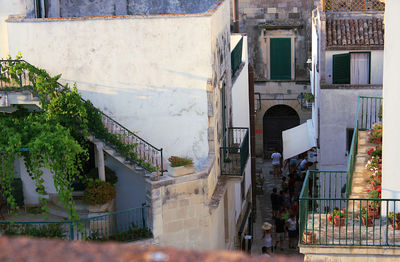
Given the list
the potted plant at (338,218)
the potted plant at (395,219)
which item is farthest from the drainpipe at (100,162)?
the potted plant at (395,219)

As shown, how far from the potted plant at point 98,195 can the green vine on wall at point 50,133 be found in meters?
0.53

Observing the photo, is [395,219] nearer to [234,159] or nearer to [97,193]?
[97,193]

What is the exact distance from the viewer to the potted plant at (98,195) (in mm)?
17312

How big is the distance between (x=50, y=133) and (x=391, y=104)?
7211 millimetres

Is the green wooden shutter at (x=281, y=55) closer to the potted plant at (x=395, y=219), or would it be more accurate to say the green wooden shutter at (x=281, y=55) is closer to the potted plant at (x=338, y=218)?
the potted plant at (x=338, y=218)

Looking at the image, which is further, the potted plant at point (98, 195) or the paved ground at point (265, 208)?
the paved ground at point (265, 208)

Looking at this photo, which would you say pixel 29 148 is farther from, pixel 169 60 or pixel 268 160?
pixel 268 160

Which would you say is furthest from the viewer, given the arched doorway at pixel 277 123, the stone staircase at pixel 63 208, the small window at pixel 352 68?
the arched doorway at pixel 277 123

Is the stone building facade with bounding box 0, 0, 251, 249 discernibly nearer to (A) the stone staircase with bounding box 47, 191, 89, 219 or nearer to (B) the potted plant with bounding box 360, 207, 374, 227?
(A) the stone staircase with bounding box 47, 191, 89, 219

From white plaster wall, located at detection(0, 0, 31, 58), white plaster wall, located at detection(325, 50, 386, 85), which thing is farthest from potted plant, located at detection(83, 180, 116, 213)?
white plaster wall, located at detection(325, 50, 386, 85)

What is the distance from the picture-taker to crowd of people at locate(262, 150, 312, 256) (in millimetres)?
24125

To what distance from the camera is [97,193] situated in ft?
56.9

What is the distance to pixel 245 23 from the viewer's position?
1485 inches

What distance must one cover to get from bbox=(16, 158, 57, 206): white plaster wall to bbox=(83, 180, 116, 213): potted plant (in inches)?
64.1
